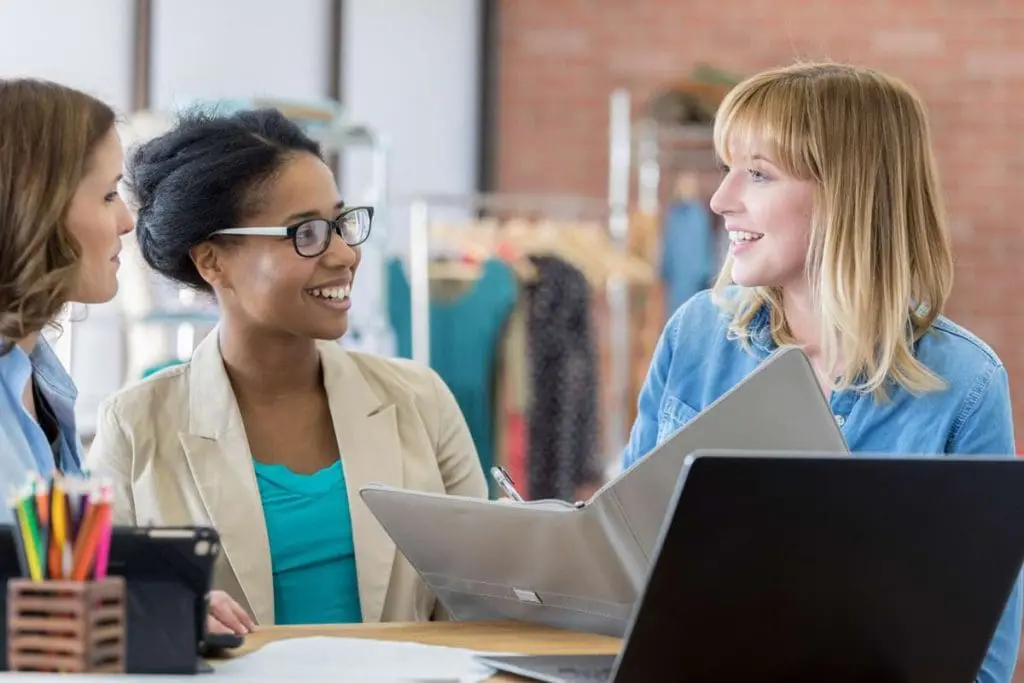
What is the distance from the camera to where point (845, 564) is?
133 cm

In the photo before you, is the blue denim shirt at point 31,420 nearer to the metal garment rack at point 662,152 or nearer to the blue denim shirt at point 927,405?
the blue denim shirt at point 927,405

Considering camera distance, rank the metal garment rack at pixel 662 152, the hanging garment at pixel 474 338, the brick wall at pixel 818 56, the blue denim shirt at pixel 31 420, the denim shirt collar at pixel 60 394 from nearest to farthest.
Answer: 1. the blue denim shirt at pixel 31 420
2. the denim shirt collar at pixel 60 394
3. the hanging garment at pixel 474 338
4. the metal garment rack at pixel 662 152
5. the brick wall at pixel 818 56

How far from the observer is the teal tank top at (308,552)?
2.09m

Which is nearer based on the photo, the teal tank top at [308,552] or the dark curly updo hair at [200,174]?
the teal tank top at [308,552]

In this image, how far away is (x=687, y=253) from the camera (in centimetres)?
571

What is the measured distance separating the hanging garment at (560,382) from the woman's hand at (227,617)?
3235mm

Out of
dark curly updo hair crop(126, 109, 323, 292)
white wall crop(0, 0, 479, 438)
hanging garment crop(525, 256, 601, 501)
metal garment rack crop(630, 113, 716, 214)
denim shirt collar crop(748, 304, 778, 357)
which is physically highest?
white wall crop(0, 0, 479, 438)

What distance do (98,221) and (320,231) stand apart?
593 mm

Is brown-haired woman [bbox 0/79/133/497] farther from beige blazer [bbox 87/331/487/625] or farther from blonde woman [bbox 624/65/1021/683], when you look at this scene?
blonde woman [bbox 624/65/1021/683]

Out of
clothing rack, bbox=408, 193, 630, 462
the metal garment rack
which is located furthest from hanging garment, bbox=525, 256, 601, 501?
the metal garment rack

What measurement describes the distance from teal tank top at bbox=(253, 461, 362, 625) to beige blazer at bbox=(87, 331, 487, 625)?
3 cm

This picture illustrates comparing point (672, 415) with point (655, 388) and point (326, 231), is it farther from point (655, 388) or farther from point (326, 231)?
point (326, 231)

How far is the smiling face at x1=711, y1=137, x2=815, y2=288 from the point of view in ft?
6.53

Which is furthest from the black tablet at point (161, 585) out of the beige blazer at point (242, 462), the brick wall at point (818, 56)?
the brick wall at point (818, 56)
